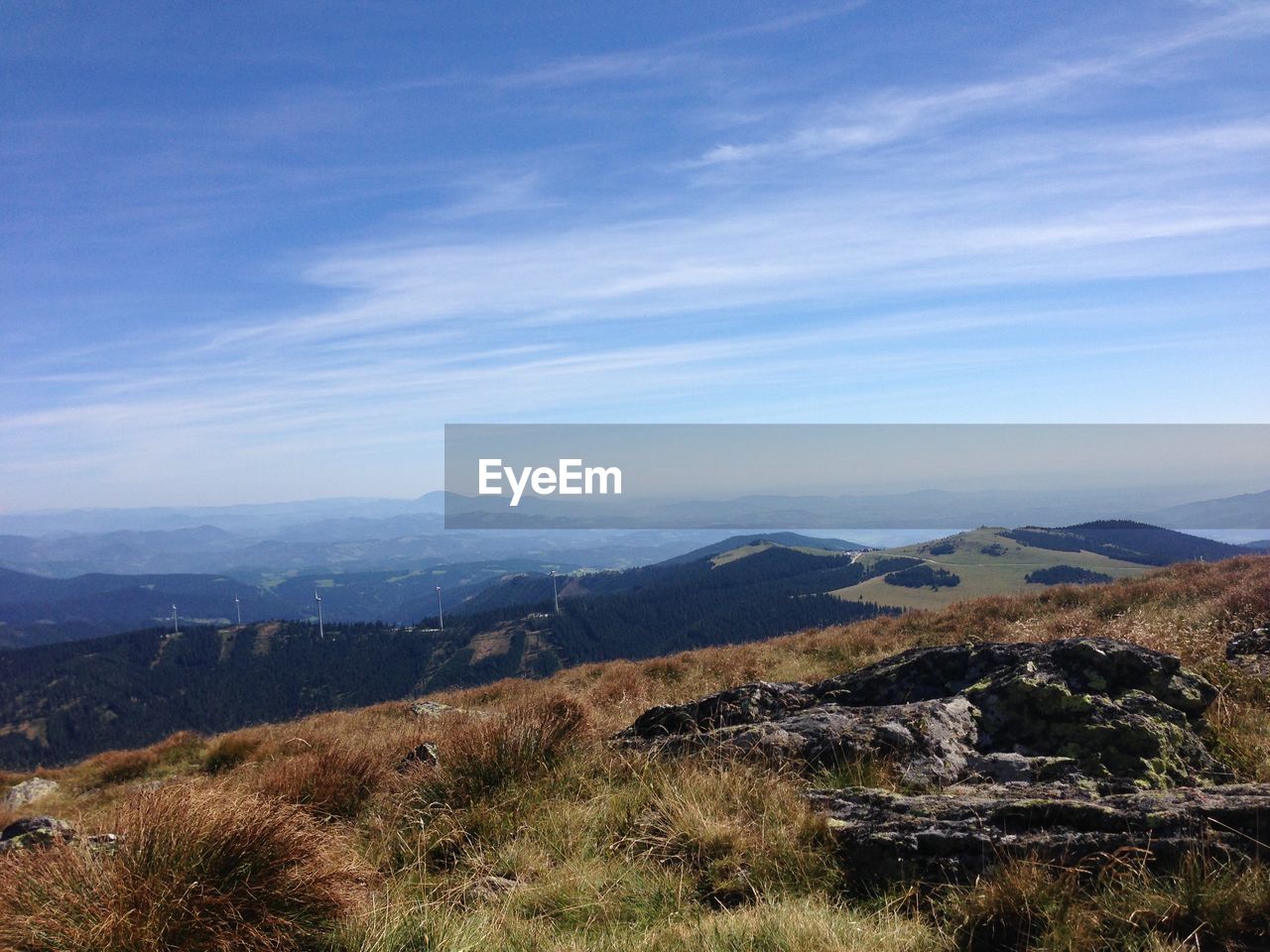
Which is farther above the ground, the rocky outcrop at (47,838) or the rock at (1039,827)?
the rock at (1039,827)

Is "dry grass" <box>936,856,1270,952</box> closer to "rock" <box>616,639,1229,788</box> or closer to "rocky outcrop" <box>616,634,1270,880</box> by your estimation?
"rocky outcrop" <box>616,634,1270,880</box>

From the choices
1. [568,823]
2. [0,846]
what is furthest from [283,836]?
A: [0,846]

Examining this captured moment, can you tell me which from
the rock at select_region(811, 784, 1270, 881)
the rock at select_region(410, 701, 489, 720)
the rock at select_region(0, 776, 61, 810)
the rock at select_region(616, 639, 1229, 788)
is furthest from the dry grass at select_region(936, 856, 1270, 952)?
the rock at select_region(0, 776, 61, 810)

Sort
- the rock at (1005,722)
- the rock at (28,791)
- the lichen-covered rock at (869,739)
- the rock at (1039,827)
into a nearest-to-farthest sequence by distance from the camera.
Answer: the rock at (1039,827) < the rock at (1005,722) < the lichen-covered rock at (869,739) < the rock at (28,791)

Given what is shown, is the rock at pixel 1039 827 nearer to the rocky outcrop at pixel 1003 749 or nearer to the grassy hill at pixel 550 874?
the rocky outcrop at pixel 1003 749

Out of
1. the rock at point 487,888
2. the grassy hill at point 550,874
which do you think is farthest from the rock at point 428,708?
the rock at point 487,888

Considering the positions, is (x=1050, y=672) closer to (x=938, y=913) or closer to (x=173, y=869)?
(x=938, y=913)
